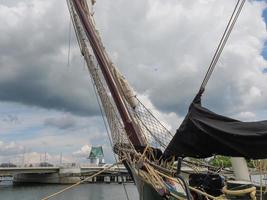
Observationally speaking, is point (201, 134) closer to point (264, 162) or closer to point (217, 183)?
point (217, 183)

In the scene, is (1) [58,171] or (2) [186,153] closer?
(2) [186,153]

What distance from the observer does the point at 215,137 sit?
6.44 metres

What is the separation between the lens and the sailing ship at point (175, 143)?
6.37m

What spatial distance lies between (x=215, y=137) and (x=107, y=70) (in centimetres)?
957

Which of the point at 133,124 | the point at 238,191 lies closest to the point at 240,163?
the point at 238,191

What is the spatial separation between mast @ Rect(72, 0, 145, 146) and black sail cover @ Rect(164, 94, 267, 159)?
273 inches

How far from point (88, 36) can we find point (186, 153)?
34.4 feet

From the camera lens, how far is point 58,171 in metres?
96.3

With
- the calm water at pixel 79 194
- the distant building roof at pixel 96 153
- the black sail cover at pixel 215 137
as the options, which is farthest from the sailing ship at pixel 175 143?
the distant building roof at pixel 96 153

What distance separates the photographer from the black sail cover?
598cm

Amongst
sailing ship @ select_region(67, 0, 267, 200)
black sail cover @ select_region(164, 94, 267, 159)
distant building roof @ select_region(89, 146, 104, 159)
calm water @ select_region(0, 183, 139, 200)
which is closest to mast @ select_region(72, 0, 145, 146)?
sailing ship @ select_region(67, 0, 267, 200)

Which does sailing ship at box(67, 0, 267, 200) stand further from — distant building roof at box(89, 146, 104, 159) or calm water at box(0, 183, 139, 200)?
distant building roof at box(89, 146, 104, 159)

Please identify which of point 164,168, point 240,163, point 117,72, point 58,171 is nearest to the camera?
point 240,163

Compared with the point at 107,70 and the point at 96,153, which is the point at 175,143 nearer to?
the point at 107,70
